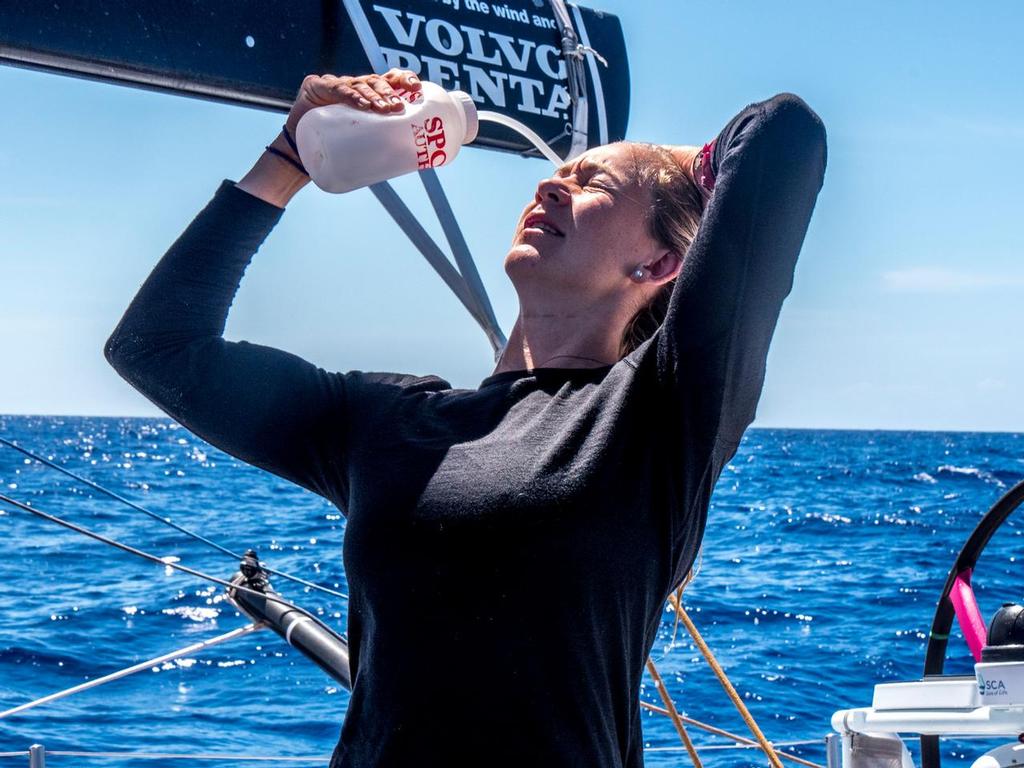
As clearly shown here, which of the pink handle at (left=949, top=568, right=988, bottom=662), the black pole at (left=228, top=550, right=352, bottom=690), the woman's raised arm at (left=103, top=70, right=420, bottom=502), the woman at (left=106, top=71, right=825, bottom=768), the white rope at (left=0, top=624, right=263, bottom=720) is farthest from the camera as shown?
the white rope at (left=0, top=624, right=263, bottom=720)

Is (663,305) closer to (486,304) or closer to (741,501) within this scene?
(486,304)

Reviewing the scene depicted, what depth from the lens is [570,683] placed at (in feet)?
2.96

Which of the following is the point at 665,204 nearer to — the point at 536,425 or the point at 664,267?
the point at 664,267

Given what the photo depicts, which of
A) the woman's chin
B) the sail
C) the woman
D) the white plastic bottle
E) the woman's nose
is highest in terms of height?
the sail

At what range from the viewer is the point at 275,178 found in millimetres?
1156

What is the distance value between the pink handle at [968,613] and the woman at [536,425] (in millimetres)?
449

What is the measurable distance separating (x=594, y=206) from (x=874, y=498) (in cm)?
1674

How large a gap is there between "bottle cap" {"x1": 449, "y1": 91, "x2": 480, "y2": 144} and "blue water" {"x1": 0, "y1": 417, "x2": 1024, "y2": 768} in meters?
0.55

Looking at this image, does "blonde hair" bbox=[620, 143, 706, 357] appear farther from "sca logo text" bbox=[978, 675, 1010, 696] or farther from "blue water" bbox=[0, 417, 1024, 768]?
"sca logo text" bbox=[978, 675, 1010, 696]

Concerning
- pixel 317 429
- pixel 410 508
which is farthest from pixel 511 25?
pixel 410 508

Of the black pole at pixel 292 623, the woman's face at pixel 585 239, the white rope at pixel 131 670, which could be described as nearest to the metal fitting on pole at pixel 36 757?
the white rope at pixel 131 670

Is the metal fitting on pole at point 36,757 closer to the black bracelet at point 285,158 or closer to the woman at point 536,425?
the woman at point 536,425

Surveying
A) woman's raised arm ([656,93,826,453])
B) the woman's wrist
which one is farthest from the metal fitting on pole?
woman's raised arm ([656,93,826,453])

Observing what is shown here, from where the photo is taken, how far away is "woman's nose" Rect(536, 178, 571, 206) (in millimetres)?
1121
